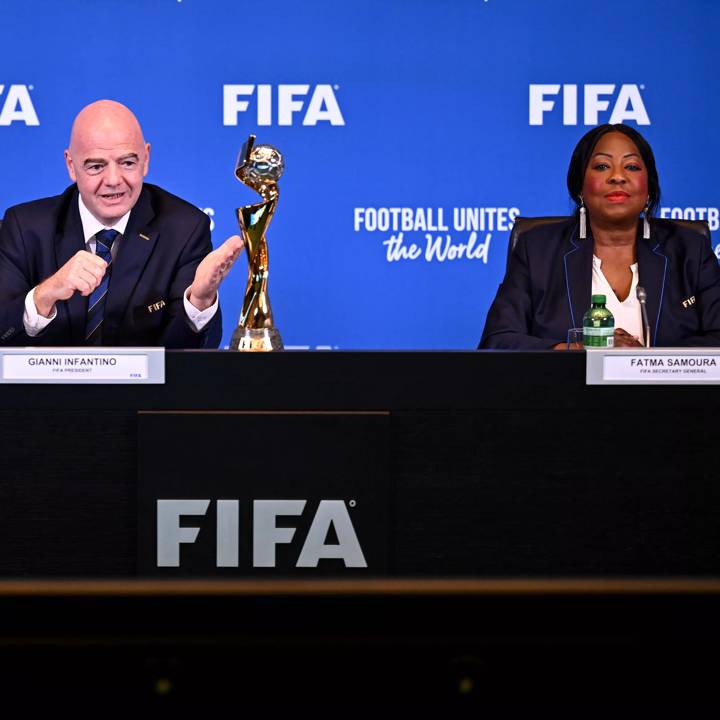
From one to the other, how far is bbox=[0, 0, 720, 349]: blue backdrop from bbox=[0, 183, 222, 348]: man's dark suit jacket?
53.9 inches

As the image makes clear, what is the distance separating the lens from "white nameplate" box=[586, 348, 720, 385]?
1.48 metres

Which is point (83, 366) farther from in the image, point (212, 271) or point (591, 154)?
point (591, 154)

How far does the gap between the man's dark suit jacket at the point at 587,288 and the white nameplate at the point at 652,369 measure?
109 cm

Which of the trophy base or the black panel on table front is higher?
the trophy base

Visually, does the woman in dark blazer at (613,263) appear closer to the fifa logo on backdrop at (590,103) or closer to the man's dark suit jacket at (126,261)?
the man's dark suit jacket at (126,261)

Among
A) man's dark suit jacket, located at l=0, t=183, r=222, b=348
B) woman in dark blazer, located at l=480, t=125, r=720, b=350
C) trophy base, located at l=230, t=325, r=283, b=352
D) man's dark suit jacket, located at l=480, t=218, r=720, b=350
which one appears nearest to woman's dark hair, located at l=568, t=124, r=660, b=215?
woman in dark blazer, located at l=480, t=125, r=720, b=350

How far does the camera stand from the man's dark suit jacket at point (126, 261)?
7.68ft

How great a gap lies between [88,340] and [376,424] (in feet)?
3.68

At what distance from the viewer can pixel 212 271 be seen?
1914mm

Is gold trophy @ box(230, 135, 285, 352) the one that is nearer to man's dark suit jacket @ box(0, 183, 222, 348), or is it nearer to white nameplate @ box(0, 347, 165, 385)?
white nameplate @ box(0, 347, 165, 385)

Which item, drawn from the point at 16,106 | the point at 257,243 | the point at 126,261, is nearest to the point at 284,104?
the point at 16,106

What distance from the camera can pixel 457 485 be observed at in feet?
4.88

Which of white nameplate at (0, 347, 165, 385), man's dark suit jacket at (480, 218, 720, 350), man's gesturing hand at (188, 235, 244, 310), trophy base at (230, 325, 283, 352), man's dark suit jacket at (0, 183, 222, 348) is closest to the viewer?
white nameplate at (0, 347, 165, 385)

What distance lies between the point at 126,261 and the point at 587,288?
3.72 feet
